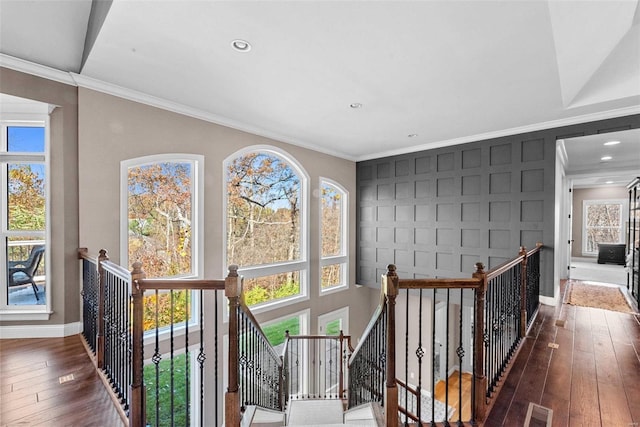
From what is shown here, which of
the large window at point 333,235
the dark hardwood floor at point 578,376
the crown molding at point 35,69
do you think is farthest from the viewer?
the large window at point 333,235

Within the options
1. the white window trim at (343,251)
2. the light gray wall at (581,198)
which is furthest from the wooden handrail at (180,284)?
the light gray wall at (581,198)

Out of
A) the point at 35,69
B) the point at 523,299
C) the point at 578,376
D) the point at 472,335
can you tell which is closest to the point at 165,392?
the point at 472,335

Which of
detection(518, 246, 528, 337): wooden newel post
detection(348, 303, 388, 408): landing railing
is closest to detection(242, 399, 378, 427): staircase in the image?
detection(348, 303, 388, 408): landing railing

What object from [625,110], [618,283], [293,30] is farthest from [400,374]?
[293,30]

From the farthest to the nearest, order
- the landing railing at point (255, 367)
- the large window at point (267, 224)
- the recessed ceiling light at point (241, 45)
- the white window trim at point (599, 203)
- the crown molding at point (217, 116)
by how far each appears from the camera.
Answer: the white window trim at point (599, 203)
the large window at point (267, 224)
the crown molding at point (217, 116)
the recessed ceiling light at point (241, 45)
the landing railing at point (255, 367)

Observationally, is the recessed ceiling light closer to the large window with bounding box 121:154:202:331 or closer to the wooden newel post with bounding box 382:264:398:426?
the large window with bounding box 121:154:202:331

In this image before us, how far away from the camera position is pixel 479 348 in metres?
1.98

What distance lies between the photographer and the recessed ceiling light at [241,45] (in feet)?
8.11

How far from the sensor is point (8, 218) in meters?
3.11

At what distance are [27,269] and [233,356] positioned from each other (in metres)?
2.96

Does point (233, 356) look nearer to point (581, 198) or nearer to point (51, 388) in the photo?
point (51, 388)

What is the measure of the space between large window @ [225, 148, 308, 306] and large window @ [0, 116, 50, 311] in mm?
2111

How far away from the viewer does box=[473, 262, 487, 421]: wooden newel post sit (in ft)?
6.41

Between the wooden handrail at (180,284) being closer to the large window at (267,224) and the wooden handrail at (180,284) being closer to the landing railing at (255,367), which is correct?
the landing railing at (255,367)
